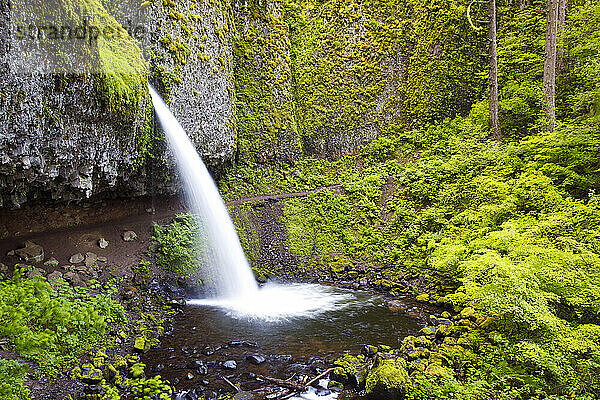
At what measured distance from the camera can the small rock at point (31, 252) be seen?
22.9 ft

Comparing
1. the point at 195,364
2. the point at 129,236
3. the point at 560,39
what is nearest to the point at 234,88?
the point at 129,236

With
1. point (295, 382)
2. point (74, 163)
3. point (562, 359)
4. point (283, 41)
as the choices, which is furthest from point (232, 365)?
point (283, 41)

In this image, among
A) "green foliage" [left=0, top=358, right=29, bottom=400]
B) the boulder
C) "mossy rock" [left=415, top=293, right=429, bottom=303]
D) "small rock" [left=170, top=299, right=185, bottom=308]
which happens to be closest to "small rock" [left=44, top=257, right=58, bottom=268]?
"small rock" [left=170, top=299, right=185, bottom=308]

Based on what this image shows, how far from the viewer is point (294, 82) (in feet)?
53.1

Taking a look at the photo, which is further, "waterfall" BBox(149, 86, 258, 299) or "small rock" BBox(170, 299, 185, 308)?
"waterfall" BBox(149, 86, 258, 299)

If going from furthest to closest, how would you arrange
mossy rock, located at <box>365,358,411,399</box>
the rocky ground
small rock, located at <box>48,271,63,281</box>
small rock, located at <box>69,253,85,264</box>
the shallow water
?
small rock, located at <box>69,253,85,264</box>, small rock, located at <box>48,271,63,281</box>, the shallow water, the rocky ground, mossy rock, located at <box>365,358,411,399</box>

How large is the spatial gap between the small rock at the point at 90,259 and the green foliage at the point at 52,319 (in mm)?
938

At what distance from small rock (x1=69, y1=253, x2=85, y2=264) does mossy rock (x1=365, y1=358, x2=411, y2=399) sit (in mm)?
6587

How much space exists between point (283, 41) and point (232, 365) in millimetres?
14028

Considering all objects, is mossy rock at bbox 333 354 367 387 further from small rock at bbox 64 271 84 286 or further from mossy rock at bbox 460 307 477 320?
small rock at bbox 64 271 84 286

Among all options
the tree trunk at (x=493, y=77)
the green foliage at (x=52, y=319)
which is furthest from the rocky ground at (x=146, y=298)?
the tree trunk at (x=493, y=77)

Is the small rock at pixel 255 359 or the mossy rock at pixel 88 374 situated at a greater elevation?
the mossy rock at pixel 88 374

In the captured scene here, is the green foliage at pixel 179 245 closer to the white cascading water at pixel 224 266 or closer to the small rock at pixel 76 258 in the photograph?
the white cascading water at pixel 224 266

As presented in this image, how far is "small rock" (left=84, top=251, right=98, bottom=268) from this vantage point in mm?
7738
